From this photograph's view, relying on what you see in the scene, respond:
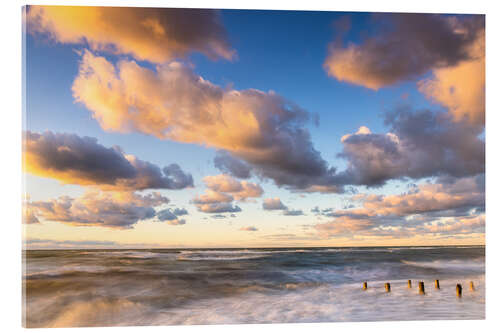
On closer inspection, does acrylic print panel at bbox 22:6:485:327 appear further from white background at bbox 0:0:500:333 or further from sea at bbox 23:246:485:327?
white background at bbox 0:0:500:333

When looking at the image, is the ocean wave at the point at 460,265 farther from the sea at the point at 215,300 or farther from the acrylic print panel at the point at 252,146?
the acrylic print panel at the point at 252,146

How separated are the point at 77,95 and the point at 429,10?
4670mm

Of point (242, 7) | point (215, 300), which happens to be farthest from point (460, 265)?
point (242, 7)

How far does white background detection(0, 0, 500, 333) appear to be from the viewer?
3600mm

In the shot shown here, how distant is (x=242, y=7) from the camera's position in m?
4.24

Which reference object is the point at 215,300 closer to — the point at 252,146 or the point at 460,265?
the point at 252,146

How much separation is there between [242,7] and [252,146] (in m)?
1.85

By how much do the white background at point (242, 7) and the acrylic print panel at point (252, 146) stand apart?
0.15 metres

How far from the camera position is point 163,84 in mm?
4625

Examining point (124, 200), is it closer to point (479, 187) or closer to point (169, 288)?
point (169, 288)

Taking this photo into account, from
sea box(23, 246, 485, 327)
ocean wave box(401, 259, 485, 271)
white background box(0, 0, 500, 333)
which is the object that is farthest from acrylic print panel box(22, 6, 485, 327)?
ocean wave box(401, 259, 485, 271)

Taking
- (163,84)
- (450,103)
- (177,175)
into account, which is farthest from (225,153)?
(450,103)

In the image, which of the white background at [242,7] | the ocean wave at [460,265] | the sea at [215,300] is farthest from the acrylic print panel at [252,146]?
the ocean wave at [460,265]

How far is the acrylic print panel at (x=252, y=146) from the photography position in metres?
4.27
